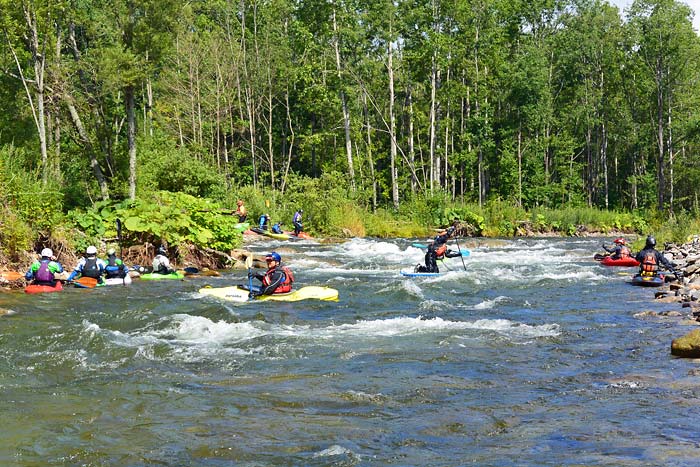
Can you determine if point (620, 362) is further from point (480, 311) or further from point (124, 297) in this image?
point (124, 297)

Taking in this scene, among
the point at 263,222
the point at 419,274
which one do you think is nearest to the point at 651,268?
the point at 419,274

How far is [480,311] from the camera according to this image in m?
12.5

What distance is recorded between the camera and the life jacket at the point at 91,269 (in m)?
15.2

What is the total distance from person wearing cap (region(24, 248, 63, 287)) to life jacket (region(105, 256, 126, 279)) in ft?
3.00

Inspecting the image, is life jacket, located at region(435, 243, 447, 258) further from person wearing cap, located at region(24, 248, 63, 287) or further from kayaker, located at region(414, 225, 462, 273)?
person wearing cap, located at region(24, 248, 63, 287)

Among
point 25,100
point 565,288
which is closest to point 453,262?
point 565,288

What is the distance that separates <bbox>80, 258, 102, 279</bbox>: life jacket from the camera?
15180 mm

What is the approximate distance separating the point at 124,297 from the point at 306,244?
446 inches

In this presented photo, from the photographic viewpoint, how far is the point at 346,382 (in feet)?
25.5

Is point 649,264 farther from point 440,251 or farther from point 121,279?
point 121,279

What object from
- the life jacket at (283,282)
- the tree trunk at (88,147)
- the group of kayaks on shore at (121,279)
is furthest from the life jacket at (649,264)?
the tree trunk at (88,147)

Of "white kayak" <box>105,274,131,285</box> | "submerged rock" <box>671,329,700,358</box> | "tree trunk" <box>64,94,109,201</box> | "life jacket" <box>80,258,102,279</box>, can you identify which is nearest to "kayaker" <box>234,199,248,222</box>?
"tree trunk" <box>64,94,109,201</box>

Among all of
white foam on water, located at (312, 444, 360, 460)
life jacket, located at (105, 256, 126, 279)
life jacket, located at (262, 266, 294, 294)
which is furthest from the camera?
life jacket, located at (105, 256, 126, 279)

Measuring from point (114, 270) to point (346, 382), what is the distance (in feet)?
29.7
